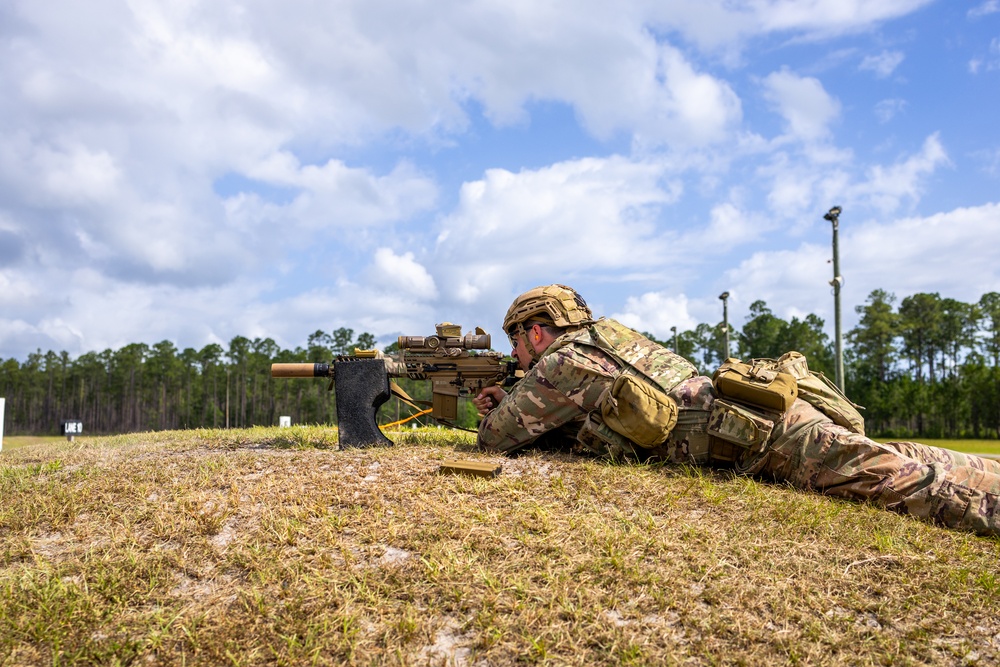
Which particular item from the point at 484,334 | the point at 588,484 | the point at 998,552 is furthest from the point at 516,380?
the point at 998,552

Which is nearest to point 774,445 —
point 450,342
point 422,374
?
point 450,342

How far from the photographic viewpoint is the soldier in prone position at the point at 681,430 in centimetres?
498

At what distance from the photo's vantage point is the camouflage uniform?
4.90 meters

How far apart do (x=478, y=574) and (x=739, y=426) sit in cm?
283

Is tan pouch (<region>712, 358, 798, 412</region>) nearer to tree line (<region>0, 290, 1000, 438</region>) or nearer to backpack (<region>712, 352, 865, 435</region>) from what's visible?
backpack (<region>712, 352, 865, 435</region>)

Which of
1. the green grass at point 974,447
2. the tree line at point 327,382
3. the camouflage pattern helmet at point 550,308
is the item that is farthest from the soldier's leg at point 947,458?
the tree line at point 327,382

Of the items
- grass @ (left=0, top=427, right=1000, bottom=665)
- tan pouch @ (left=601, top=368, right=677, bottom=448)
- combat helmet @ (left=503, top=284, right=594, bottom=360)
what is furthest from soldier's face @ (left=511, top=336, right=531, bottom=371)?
grass @ (left=0, top=427, right=1000, bottom=665)

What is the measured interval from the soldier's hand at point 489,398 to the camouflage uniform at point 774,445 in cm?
57

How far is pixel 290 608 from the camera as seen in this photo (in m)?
3.47

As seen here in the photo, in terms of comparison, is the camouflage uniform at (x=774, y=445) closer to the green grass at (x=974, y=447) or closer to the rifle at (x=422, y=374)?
the rifle at (x=422, y=374)

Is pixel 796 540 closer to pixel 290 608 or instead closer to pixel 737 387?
A: pixel 737 387

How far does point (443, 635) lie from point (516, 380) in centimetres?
400

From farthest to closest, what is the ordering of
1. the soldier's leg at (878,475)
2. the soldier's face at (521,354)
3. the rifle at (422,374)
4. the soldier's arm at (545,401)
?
the rifle at (422,374) < the soldier's face at (521,354) < the soldier's arm at (545,401) < the soldier's leg at (878,475)

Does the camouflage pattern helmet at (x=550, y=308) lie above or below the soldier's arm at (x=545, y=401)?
above
